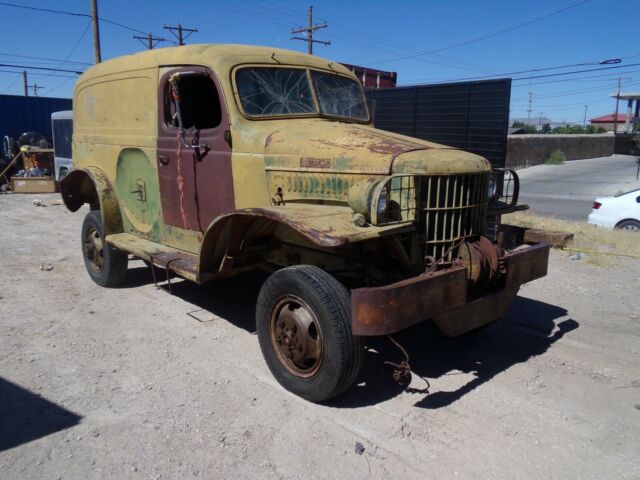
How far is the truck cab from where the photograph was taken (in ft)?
10.8

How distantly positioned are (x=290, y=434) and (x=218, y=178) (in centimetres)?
217

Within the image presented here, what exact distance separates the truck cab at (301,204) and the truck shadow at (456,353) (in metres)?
0.44

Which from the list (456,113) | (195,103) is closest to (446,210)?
(195,103)

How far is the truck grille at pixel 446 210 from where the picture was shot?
3.56 meters

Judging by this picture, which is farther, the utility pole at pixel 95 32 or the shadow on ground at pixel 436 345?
the utility pole at pixel 95 32

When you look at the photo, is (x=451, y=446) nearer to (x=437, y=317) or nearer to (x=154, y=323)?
(x=437, y=317)

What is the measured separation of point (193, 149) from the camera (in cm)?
465

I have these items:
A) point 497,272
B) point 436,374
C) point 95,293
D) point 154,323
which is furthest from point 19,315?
point 497,272

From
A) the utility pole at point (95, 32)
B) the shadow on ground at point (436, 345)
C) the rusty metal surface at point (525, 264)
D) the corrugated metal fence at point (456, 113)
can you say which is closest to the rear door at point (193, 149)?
the shadow on ground at point (436, 345)

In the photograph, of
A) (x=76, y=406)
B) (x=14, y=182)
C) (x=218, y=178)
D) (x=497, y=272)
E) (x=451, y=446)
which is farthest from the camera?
(x=14, y=182)

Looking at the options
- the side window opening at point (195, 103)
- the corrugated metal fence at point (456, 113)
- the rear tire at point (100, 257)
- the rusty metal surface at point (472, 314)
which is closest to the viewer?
the rusty metal surface at point (472, 314)

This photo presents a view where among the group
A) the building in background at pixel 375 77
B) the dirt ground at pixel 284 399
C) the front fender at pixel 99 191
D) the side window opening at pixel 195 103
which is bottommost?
the dirt ground at pixel 284 399

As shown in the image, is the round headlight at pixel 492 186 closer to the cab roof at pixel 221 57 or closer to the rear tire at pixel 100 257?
the cab roof at pixel 221 57

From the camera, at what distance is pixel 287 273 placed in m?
3.51
